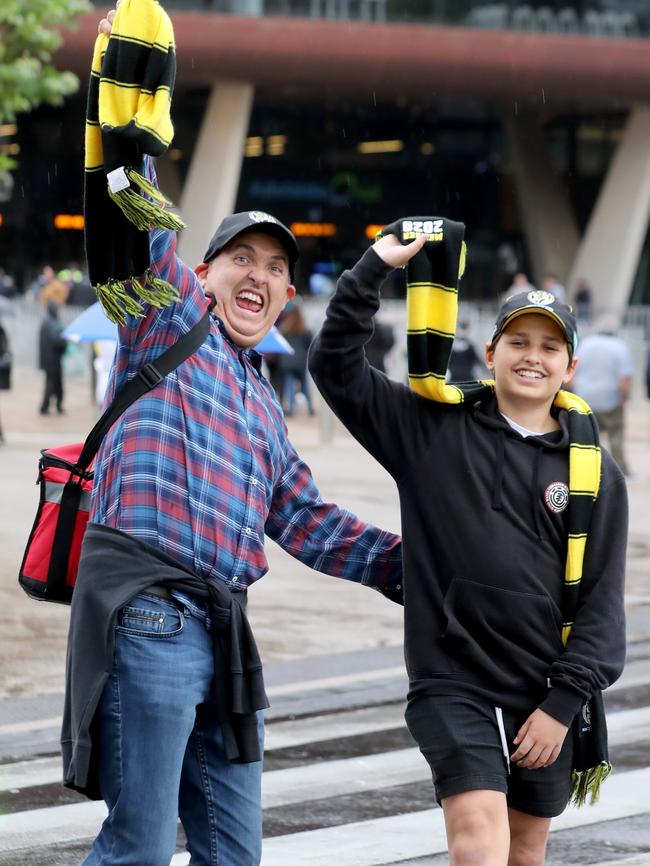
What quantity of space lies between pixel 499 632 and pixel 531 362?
684 mm

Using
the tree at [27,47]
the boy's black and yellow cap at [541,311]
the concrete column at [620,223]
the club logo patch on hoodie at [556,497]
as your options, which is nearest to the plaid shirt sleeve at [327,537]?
the club logo patch on hoodie at [556,497]

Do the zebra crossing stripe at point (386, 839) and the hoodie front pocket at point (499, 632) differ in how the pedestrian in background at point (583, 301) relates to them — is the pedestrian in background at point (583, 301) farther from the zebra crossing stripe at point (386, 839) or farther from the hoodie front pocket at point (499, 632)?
the hoodie front pocket at point (499, 632)

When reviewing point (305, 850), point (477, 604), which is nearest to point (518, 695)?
point (477, 604)

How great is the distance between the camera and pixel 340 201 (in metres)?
56.1

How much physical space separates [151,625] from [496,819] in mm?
941

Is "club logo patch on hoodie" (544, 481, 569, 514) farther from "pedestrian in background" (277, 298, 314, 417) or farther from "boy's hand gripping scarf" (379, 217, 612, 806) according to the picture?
"pedestrian in background" (277, 298, 314, 417)

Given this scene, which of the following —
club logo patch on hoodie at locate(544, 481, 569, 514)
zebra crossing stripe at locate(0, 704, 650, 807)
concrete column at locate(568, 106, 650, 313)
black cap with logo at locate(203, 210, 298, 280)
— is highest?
concrete column at locate(568, 106, 650, 313)

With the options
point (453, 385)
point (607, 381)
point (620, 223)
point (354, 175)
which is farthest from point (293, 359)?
point (354, 175)

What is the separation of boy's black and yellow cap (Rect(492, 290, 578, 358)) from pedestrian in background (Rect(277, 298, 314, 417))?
797 inches

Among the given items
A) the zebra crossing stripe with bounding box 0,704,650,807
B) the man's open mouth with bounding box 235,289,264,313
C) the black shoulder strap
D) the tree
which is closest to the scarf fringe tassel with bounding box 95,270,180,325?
the black shoulder strap

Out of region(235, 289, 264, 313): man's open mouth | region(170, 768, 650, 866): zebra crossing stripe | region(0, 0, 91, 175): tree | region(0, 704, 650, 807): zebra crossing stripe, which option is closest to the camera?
region(235, 289, 264, 313): man's open mouth

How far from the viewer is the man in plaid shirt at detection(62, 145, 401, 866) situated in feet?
11.5

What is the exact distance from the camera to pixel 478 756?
379 cm

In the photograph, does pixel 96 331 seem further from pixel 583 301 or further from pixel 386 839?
pixel 583 301
